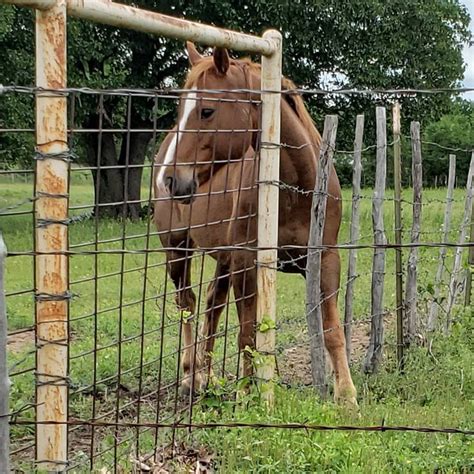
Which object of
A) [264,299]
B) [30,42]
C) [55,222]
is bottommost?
[264,299]

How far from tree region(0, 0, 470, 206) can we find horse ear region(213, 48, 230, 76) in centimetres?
1286

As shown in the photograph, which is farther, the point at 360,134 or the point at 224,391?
the point at 360,134

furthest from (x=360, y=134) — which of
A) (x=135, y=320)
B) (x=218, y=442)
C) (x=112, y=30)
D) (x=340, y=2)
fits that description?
(x=112, y=30)

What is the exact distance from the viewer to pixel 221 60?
4816 millimetres

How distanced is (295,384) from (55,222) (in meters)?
2.74

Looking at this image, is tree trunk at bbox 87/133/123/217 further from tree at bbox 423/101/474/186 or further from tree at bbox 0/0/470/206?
tree at bbox 423/101/474/186

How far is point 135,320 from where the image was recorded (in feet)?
28.3

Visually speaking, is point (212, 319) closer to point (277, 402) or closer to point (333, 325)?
point (333, 325)

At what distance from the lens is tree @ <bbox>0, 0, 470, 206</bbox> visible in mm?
18156

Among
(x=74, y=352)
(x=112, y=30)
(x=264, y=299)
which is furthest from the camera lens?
(x=112, y=30)

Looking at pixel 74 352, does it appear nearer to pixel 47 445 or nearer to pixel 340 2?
pixel 47 445

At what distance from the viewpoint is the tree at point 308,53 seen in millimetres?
18156

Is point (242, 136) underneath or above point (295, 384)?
above

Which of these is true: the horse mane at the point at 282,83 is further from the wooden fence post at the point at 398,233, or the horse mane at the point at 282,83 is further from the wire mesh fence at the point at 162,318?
the wooden fence post at the point at 398,233
